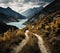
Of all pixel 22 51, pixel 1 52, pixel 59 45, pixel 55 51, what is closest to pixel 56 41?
pixel 59 45

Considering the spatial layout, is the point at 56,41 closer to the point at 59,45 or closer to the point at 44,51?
the point at 59,45

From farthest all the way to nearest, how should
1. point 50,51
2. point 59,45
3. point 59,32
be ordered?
point 59,32, point 59,45, point 50,51

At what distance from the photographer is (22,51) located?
3634cm

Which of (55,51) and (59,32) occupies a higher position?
(55,51)

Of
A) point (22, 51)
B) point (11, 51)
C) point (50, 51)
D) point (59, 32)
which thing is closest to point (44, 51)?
point (50, 51)

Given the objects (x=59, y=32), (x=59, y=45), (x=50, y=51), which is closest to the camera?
(x=50, y=51)

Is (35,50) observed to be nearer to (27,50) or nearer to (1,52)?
(27,50)

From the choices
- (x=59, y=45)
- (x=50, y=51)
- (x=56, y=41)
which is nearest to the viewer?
(x=50, y=51)

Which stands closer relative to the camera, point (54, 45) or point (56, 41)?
point (54, 45)

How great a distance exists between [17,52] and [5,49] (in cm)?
326

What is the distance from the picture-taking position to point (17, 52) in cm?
3650

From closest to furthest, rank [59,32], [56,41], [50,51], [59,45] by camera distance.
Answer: [50,51]
[59,45]
[56,41]
[59,32]

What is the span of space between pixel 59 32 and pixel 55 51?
2224 cm

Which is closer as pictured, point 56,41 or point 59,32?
point 56,41
